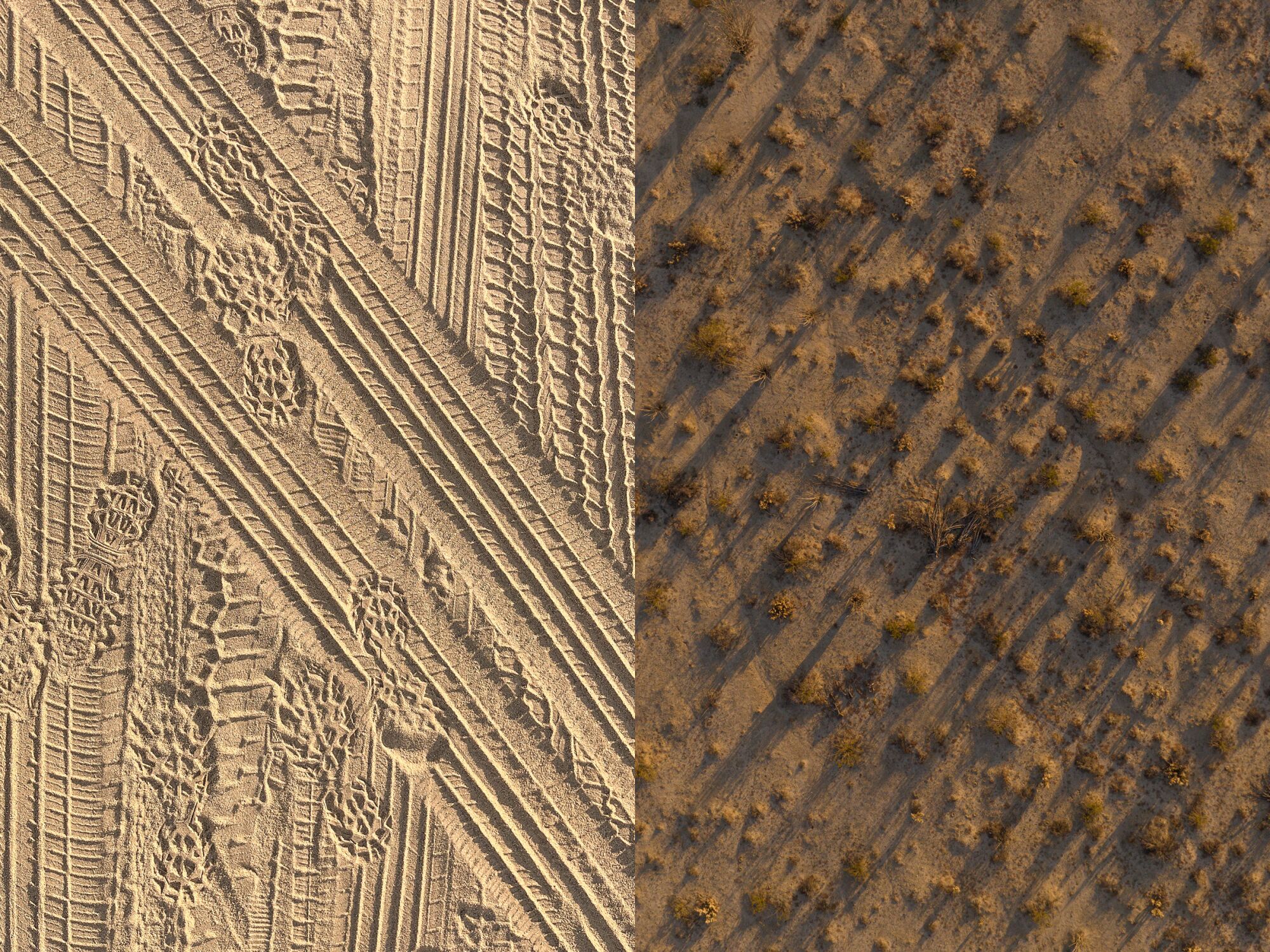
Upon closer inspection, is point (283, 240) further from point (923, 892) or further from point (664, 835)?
point (923, 892)

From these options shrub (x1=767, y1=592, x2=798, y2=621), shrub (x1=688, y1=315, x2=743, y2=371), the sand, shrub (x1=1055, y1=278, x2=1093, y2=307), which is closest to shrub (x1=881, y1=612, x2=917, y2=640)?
shrub (x1=767, y1=592, x2=798, y2=621)

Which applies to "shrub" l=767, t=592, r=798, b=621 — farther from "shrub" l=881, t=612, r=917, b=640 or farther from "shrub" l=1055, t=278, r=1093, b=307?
"shrub" l=1055, t=278, r=1093, b=307

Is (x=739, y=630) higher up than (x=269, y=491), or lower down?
higher up

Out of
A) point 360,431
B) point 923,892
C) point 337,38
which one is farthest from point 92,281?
point 923,892

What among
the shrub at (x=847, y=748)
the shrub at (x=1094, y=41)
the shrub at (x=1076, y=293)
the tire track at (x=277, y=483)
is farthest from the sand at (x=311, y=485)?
the shrub at (x=1094, y=41)

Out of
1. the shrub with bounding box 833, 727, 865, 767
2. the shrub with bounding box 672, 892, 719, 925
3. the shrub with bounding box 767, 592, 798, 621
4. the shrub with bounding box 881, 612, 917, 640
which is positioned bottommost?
the shrub with bounding box 672, 892, 719, 925
